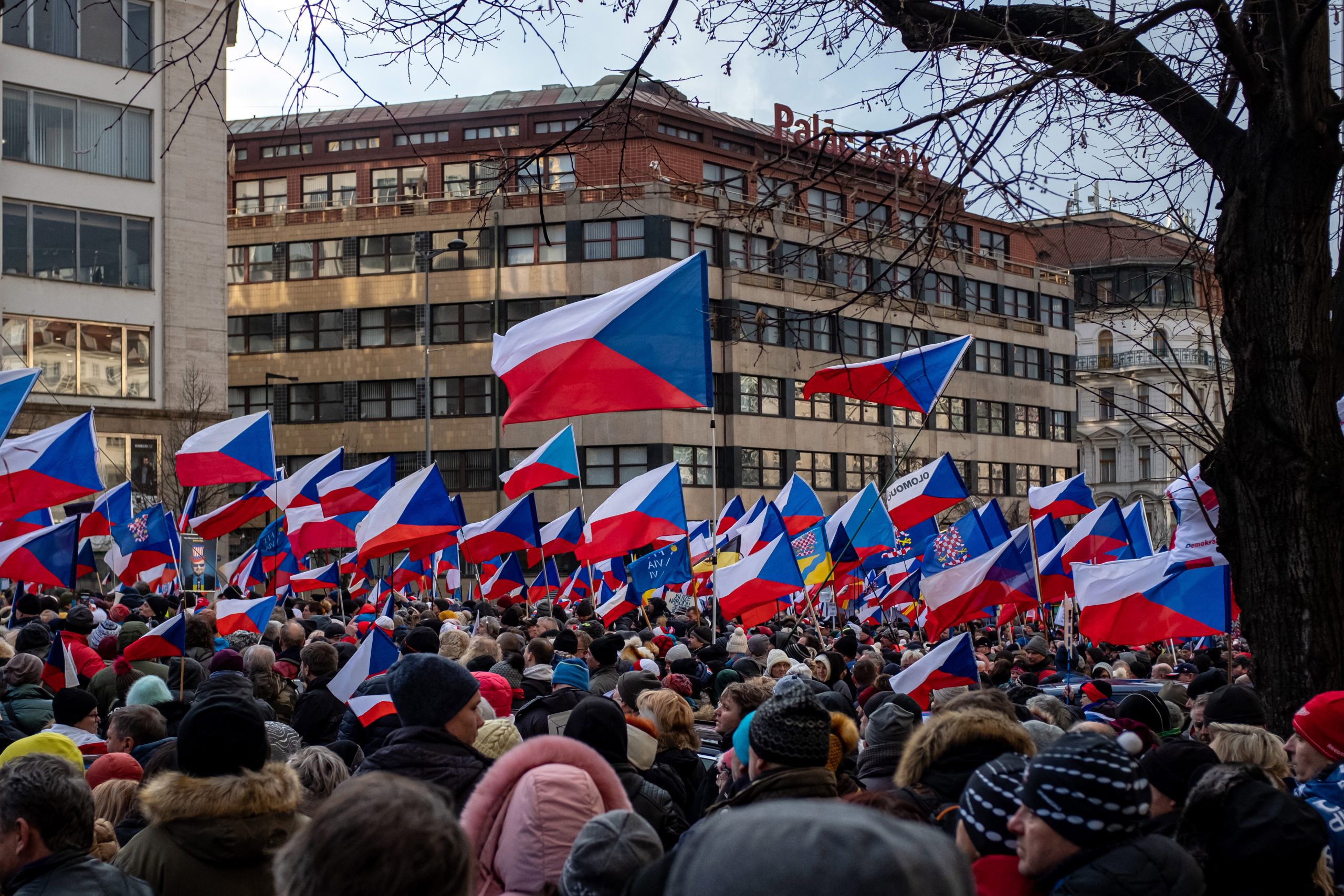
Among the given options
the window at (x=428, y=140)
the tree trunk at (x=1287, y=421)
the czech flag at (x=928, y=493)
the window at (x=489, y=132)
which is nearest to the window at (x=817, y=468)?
the window at (x=489, y=132)

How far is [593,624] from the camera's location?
44.3ft

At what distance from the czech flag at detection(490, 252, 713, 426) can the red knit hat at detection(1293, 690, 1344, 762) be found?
5101mm

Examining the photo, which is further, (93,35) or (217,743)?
(93,35)

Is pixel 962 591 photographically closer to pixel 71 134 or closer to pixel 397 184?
pixel 71 134

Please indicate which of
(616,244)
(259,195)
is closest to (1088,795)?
(616,244)

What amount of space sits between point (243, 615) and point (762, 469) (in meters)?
45.9

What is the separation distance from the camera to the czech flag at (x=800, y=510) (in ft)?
72.2

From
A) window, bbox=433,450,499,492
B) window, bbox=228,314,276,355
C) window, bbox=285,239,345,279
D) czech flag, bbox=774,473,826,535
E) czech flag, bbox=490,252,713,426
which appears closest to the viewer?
czech flag, bbox=490,252,713,426

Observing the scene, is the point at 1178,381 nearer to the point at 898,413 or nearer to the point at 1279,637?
the point at 1279,637

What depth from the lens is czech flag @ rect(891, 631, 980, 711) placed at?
347 inches

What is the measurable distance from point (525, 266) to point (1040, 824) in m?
53.2

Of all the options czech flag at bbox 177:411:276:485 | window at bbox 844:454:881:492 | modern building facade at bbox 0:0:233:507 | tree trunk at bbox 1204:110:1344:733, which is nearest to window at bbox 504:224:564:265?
modern building facade at bbox 0:0:233:507

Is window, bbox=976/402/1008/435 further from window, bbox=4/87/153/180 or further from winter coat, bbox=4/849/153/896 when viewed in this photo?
winter coat, bbox=4/849/153/896

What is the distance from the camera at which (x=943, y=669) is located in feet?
29.1
